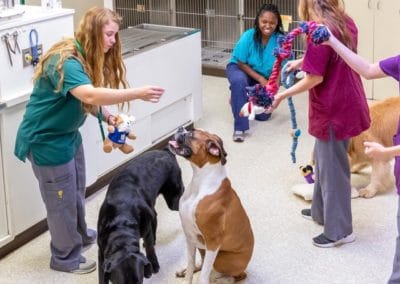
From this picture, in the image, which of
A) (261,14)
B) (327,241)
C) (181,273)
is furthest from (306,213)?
(261,14)

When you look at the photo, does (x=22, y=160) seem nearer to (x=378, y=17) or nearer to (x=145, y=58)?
(x=145, y=58)

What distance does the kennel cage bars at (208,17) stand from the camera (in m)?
6.11

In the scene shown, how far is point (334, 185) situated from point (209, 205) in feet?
2.45

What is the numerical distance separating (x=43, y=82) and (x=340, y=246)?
5.41 ft

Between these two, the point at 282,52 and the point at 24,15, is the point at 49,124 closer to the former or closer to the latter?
the point at 24,15

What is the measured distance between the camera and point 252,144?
466cm

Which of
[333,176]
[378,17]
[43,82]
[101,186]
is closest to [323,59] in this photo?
[333,176]

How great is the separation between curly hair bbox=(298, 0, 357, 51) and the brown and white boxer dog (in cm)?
69

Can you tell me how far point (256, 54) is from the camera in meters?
4.89

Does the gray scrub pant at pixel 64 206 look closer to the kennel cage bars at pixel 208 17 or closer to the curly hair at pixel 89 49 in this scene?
the curly hair at pixel 89 49

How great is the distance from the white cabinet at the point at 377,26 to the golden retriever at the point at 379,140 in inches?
54.0

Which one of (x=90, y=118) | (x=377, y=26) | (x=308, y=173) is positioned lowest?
(x=308, y=173)

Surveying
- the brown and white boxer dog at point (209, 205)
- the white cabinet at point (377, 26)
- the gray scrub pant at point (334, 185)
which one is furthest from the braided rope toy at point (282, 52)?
the white cabinet at point (377, 26)

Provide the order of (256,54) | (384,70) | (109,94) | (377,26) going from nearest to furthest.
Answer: (384,70) → (109,94) → (256,54) → (377,26)
